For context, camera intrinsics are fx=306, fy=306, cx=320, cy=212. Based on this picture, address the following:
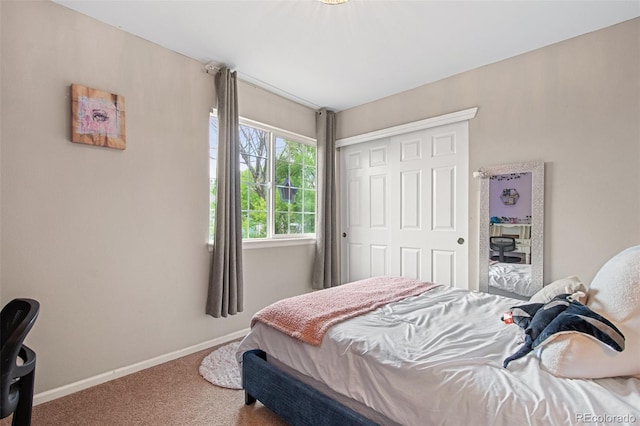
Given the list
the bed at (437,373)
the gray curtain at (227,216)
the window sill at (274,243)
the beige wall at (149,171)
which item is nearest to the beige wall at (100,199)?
the beige wall at (149,171)

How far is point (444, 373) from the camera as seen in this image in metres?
1.18

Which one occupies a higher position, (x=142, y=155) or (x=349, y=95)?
(x=349, y=95)

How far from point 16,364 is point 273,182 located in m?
2.55

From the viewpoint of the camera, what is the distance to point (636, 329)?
110 cm

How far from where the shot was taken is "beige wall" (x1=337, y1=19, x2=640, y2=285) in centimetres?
220

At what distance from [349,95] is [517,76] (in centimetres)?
163

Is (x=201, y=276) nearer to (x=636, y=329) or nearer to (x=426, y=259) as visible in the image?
(x=426, y=259)

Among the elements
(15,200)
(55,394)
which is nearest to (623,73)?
(15,200)

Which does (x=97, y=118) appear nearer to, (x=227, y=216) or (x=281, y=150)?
(x=227, y=216)

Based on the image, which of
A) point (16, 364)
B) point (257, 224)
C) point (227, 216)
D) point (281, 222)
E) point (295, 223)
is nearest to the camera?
point (16, 364)

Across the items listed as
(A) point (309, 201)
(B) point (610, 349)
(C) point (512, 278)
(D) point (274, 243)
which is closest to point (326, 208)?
(A) point (309, 201)

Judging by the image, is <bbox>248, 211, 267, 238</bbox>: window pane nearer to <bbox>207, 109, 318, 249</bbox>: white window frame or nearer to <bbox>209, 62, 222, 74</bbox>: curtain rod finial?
<bbox>207, 109, 318, 249</bbox>: white window frame

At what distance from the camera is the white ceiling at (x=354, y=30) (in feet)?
6.75

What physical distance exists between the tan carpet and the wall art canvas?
5.63ft
